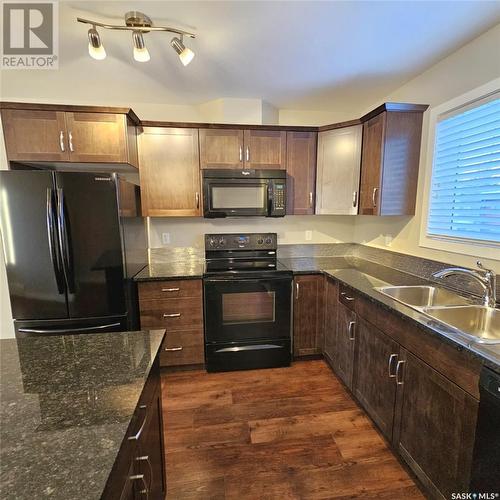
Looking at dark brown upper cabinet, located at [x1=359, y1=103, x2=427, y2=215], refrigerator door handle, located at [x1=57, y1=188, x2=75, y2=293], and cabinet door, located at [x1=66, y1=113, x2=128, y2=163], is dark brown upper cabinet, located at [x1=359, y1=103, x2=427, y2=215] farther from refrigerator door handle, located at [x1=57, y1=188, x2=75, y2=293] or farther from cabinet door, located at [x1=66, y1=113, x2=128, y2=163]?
refrigerator door handle, located at [x1=57, y1=188, x2=75, y2=293]

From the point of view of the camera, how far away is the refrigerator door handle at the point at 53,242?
6.26 feet

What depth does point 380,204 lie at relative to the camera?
2.22 m

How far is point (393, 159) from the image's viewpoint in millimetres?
2189

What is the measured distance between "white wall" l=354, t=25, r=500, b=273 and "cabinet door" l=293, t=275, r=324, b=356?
0.80 m

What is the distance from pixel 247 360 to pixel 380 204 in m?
1.76

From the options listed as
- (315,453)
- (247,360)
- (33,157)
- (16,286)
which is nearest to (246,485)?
(315,453)

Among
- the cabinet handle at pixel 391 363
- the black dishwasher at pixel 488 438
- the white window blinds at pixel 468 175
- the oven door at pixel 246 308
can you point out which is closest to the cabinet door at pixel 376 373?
the cabinet handle at pixel 391 363

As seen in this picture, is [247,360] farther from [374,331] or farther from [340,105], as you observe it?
[340,105]

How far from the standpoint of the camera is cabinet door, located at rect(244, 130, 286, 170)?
8.55 ft

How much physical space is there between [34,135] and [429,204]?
10.2 ft

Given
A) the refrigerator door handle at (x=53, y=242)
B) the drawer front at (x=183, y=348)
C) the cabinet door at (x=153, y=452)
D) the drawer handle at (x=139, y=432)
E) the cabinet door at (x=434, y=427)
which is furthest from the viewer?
the drawer front at (x=183, y=348)

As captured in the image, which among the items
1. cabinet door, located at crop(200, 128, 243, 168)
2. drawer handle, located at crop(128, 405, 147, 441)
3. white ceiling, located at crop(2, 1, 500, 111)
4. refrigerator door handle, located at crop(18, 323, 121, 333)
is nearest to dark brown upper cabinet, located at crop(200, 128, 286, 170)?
cabinet door, located at crop(200, 128, 243, 168)

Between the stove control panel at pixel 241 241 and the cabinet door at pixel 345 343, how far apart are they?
1014 mm

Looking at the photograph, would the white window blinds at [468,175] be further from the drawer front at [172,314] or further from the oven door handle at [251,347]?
the drawer front at [172,314]
